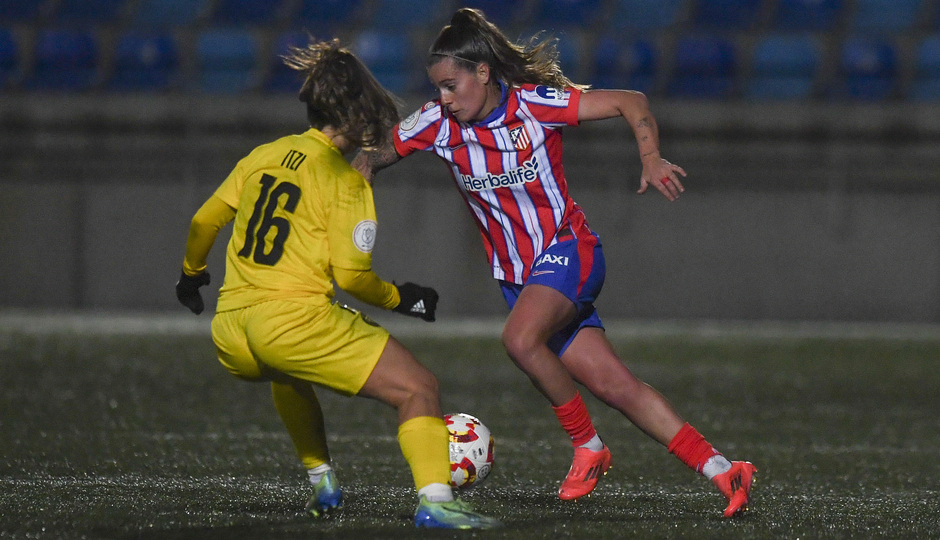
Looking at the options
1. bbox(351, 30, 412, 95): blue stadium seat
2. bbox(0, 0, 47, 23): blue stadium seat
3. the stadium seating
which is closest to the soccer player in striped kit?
the stadium seating

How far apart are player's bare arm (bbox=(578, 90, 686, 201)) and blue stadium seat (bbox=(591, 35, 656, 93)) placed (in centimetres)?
888

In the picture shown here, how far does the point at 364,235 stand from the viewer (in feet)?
10.9

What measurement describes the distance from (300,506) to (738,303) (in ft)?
27.7

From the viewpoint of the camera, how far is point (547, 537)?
132 inches

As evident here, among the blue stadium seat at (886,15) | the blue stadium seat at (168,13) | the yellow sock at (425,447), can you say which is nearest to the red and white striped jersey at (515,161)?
the yellow sock at (425,447)

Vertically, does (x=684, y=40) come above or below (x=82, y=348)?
above

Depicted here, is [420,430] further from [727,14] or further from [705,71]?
[727,14]

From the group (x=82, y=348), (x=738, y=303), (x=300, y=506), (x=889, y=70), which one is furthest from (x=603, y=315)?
(x=300, y=506)

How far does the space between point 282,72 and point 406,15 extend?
1426 mm

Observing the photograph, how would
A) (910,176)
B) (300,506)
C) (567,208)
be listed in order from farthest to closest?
1. (910,176)
2. (567,208)
3. (300,506)

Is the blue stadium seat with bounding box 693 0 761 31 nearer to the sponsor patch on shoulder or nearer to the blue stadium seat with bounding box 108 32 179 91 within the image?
the blue stadium seat with bounding box 108 32 179 91

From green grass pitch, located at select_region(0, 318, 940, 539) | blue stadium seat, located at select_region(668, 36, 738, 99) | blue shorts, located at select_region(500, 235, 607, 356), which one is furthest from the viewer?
blue stadium seat, located at select_region(668, 36, 738, 99)

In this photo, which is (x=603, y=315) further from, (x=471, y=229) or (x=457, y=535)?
(x=457, y=535)

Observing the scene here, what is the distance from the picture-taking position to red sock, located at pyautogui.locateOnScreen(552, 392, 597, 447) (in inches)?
159
